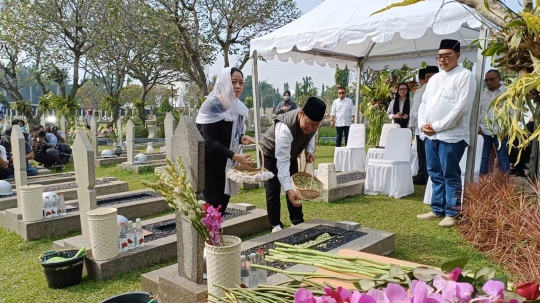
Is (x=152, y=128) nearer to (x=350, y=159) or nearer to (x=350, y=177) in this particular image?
(x=350, y=159)

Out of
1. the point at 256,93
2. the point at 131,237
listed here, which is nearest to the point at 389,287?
the point at 131,237

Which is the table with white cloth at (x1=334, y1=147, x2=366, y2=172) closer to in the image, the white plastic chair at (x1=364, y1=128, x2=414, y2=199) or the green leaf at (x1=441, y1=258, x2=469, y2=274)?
the white plastic chair at (x1=364, y1=128, x2=414, y2=199)

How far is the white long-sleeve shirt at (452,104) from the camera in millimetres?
4406

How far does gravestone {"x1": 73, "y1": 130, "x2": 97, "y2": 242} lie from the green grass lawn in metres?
0.65

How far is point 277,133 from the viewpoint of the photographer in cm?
370

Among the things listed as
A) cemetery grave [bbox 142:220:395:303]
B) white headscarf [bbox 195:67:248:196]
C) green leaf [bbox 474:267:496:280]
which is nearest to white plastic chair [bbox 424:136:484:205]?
cemetery grave [bbox 142:220:395:303]

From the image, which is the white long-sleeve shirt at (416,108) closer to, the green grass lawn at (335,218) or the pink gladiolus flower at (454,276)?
the green grass lawn at (335,218)

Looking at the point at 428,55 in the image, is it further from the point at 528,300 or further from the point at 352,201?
the point at 528,300

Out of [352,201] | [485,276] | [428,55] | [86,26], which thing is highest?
[86,26]

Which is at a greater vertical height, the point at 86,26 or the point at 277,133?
the point at 86,26

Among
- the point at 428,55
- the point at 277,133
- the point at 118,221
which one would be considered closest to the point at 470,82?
the point at 277,133

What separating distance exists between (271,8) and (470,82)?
13.3m

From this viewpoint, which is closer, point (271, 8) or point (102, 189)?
point (102, 189)

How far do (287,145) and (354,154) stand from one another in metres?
5.19
